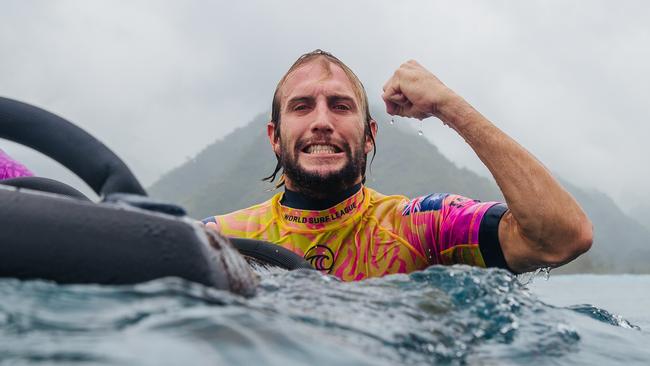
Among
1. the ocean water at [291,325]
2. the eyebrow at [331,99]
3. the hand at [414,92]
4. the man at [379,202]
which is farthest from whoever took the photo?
the eyebrow at [331,99]

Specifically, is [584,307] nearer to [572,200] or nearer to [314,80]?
[572,200]

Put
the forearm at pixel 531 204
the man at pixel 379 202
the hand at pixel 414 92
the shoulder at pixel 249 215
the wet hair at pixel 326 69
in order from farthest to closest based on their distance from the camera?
1. the shoulder at pixel 249 215
2. the wet hair at pixel 326 69
3. the hand at pixel 414 92
4. the man at pixel 379 202
5. the forearm at pixel 531 204

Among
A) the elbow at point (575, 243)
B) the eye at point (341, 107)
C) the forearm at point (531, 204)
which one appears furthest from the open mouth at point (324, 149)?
the elbow at point (575, 243)

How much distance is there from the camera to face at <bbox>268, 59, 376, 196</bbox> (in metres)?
3.61

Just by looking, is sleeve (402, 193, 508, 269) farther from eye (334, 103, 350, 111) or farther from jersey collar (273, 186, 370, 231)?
eye (334, 103, 350, 111)

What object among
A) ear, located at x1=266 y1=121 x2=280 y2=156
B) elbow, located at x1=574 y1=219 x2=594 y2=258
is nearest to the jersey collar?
ear, located at x1=266 y1=121 x2=280 y2=156

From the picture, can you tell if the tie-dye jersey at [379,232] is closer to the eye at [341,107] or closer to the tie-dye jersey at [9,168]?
the eye at [341,107]

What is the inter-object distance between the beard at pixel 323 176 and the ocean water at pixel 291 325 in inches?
45.3

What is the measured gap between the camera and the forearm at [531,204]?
2885mm

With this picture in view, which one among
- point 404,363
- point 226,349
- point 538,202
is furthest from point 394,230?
point 226,349

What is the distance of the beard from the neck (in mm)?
22

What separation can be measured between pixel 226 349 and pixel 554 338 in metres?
1.52

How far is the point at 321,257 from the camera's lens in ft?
12.0

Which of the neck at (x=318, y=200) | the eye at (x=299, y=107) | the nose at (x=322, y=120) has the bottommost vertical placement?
the neck at (x=318, y=200)
